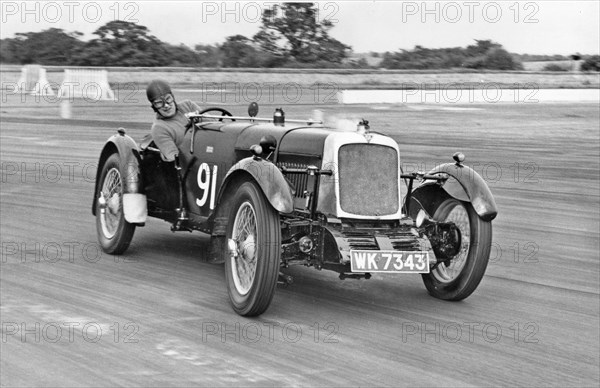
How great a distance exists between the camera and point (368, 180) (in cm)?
674

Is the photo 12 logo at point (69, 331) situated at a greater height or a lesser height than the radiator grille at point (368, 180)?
lesser

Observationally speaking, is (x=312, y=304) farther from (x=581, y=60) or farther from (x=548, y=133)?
(x=581, y=60)

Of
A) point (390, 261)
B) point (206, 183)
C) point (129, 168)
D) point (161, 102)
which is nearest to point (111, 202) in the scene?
point (129, 168)

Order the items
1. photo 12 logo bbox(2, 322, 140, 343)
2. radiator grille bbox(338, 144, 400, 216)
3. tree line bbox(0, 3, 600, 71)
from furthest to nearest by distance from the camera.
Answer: tree line bbox(0, 3, 600, 71), radiator grille bbox(338, 144, 400, 216), photo 12 logo bbox(2, 322, 140, 343)

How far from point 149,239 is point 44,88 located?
75.4 feet

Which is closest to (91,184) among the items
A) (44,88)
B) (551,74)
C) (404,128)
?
(404,128)

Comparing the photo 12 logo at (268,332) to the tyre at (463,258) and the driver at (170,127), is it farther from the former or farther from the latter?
the driver at (170,127)

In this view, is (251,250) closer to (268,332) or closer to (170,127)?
(268,332)

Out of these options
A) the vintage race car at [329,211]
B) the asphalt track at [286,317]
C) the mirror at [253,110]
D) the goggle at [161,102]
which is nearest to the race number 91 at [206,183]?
the vintage race car at [329,211]

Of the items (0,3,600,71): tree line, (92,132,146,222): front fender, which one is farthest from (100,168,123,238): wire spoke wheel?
(0,3,600,71): tree line

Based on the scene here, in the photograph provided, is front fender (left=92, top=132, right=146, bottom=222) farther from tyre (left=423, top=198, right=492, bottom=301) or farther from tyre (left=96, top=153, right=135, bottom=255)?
tyre (left=423, top=198, right=492, bottom=301)

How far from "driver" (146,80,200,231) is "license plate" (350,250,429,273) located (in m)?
2.13

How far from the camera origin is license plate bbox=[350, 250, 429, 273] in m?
6.21

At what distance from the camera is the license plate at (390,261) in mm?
6215
